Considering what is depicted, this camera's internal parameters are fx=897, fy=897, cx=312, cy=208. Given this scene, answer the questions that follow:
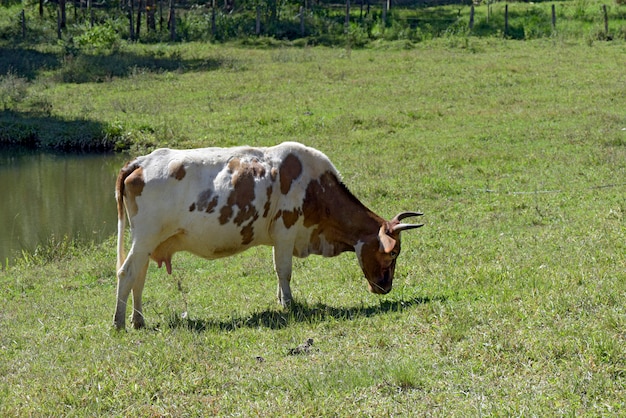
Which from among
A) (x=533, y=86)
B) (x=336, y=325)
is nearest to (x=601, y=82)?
(x=533, y=86)

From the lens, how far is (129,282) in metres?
8.74

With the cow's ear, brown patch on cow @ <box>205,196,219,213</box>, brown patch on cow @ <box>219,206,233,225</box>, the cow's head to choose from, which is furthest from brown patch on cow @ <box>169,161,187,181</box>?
the cow's ear

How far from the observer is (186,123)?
23.1 metres

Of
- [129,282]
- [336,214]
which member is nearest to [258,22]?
[336,214]

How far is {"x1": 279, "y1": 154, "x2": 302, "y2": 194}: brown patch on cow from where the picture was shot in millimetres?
9195

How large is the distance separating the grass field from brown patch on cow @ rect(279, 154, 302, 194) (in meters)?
1.18

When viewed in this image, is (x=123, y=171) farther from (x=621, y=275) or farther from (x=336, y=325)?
(x=621, y=275)

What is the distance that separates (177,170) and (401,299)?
8.34ft

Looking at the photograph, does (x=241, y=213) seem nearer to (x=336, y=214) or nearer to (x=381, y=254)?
(x=336, y=214)

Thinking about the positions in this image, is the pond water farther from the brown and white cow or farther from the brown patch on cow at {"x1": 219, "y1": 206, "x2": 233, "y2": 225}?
the brown patch on cow at {"x1": 219, "y1": 206, "x2": 233, "y2": 225}

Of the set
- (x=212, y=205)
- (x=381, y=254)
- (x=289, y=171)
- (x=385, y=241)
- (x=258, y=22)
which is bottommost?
(x=381, y=254)

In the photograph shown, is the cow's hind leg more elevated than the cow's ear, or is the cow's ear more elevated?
the cow's ear

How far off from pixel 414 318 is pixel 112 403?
2721 millimetres

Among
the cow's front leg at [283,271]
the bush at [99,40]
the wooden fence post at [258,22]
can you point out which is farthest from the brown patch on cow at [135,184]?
the wooden fence post at [258,22]
